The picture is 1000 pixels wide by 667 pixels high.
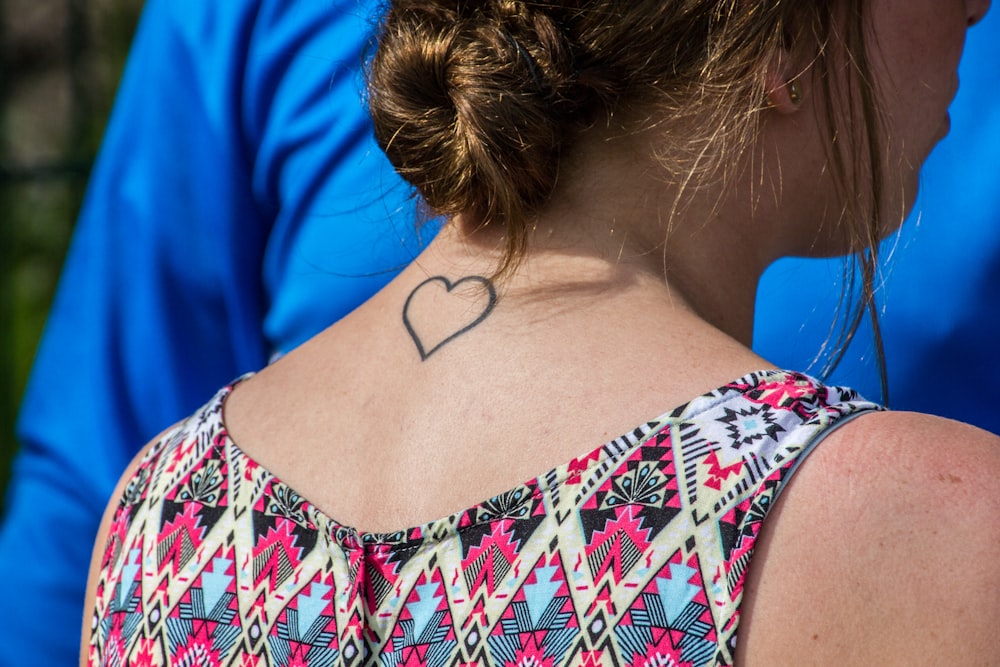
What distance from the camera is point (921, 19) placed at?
1.27 m

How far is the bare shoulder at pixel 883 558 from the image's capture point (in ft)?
2.89

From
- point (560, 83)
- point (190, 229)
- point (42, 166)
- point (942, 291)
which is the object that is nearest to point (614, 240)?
point (560, 83)

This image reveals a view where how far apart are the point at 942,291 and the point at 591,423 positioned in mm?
964

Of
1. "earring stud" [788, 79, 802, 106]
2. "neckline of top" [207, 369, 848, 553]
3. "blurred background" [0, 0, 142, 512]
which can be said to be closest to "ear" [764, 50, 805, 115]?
"earring stud" [788, 79, 802, 106]

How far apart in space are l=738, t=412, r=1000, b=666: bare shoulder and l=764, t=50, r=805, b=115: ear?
1.34ft

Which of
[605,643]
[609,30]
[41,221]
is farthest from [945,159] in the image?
[41,221]

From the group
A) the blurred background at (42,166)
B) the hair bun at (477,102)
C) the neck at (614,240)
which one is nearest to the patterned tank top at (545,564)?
the neck at (614,240)

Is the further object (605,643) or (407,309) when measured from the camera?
(407,309)

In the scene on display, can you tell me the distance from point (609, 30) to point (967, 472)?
528 millimetres

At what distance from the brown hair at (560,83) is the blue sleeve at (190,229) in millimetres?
738

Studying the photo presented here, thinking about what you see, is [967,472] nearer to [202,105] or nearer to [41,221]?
[202,105]

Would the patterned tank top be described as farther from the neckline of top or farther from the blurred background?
the blurred background

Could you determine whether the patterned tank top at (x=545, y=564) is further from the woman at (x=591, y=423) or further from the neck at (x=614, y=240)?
the neck at (x=614, y=240)

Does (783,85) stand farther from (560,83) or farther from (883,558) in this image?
(883,558)
